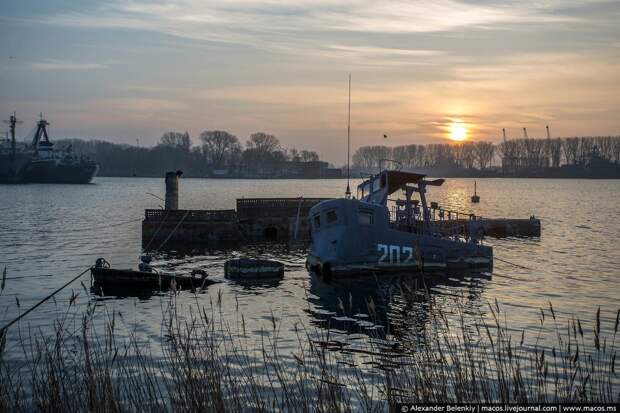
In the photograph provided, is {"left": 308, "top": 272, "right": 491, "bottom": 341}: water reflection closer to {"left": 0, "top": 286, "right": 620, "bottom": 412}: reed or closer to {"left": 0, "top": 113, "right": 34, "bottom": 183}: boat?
{"left": 0, "top": 286, "right": 620, "bottom": 412}: reed

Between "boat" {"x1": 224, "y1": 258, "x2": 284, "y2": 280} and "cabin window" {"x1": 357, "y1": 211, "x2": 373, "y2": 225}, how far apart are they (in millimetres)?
5384

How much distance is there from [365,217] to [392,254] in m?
2.81

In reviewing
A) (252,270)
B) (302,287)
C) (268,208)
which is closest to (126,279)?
(252,270)

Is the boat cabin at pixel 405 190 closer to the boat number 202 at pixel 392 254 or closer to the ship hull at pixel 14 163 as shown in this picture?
the boat number 202 at pixel 392 254

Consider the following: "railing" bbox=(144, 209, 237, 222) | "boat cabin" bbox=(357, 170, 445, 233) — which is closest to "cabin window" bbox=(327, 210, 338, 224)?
"boat cabin" bbox=(357, 170, 445, 233)

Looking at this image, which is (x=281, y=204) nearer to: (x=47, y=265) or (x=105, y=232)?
(x=105, y=232)

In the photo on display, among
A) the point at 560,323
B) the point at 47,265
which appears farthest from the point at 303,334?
the point at 47,265

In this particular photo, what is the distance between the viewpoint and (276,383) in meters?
16.8

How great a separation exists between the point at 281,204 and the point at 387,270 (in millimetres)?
26899

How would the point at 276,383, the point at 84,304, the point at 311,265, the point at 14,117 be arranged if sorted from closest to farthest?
the point at 276,383 → the point at 84,304 → the point at 311,265 → the point at 14,117

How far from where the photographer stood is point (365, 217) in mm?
34188

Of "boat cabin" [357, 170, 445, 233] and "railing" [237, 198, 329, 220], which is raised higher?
"boat cabin" [357, 170, 445, 233]

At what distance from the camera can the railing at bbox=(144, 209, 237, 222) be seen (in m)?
54.1

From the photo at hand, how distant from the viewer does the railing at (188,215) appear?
178 feet
